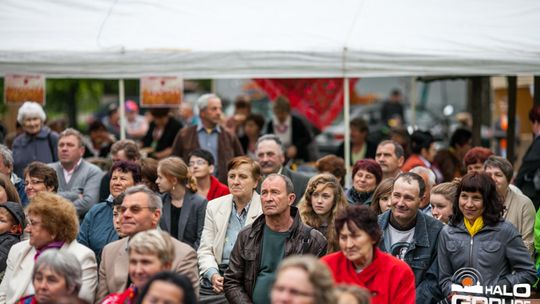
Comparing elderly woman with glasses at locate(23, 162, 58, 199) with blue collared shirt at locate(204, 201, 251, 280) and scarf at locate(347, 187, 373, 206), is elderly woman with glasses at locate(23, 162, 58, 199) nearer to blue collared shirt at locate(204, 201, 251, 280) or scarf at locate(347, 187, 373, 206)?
blue collared shirt at locate(204, 201, 251, 280)

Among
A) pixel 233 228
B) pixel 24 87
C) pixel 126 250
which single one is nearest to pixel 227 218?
pixel 233 228

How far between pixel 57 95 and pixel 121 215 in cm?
2599

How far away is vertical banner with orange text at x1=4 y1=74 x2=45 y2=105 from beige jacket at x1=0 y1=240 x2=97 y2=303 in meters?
5.18

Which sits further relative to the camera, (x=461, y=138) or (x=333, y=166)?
(x=461, y=138)

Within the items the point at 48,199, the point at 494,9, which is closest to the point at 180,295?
the point at 48,199

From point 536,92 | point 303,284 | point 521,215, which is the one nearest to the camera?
point 303,284

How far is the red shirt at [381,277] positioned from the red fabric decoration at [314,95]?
8.99 metres

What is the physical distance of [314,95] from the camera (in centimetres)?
1608

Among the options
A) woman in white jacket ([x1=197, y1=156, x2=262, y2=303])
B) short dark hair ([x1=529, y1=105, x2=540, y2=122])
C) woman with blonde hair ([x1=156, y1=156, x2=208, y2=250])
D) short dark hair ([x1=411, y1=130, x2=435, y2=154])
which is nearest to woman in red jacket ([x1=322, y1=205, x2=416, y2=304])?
woman in white jacket ([x1=197, y1=156, x2=262, y2=303])

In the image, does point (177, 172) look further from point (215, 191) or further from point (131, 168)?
point (215, 191)

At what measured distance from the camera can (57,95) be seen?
33.1 metres

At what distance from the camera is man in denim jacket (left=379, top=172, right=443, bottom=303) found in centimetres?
823

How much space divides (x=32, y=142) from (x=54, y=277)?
6377 millimetres

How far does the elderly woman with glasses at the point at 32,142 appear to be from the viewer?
12.7 m
